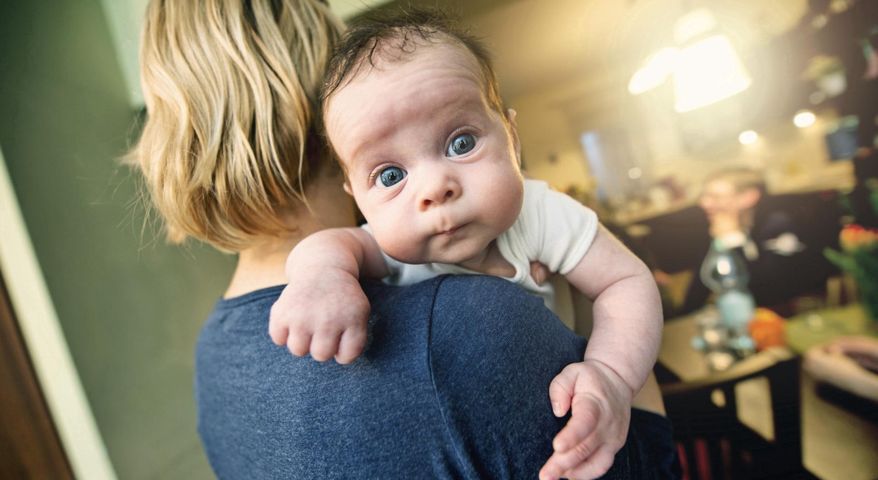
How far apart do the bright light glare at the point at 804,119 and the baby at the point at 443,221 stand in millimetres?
1004

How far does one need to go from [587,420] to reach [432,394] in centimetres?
16

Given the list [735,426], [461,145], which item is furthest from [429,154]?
[735,426]

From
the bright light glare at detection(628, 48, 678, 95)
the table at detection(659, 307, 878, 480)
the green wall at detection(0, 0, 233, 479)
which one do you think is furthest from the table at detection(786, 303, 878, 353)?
the green wall at detection(0, 0, 233, 479)

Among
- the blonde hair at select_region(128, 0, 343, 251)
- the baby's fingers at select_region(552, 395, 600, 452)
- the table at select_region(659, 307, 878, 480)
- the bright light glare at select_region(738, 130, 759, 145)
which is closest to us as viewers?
the baby's fingers at select_region(552, 395, 600, 452)

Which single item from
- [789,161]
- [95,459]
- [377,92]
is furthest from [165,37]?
[789,161]

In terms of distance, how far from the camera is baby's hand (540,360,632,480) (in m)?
0.41

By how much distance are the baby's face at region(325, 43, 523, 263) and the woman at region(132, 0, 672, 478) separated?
0.24ft

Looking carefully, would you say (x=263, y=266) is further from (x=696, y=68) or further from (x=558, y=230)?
(x=696, y=68)

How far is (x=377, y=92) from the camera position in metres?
0.47

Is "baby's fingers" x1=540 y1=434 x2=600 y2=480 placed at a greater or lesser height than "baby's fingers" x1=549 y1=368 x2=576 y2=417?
lesser

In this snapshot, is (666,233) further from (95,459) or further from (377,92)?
(95,459)

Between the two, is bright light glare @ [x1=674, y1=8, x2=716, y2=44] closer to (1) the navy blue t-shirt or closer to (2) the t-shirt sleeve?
(2) the t-shirt sleeve

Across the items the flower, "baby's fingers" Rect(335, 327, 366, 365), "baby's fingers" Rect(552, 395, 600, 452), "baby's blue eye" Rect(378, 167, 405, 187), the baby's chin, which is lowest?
the flower

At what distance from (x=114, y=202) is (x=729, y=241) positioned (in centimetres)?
185
